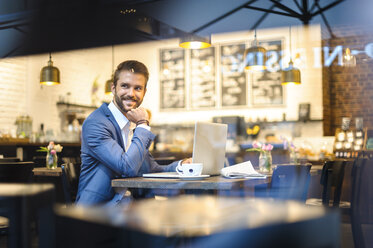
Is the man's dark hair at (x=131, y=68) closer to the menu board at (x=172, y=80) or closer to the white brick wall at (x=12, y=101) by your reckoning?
the white brick wall at (x=12, y=101)

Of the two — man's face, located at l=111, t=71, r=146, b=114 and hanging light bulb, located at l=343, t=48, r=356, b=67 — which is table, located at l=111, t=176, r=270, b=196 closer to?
man's face, located at l=111, t=71, r=146, b=114

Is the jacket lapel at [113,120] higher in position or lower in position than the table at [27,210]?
higher

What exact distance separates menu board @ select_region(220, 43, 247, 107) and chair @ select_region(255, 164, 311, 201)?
21.3ft

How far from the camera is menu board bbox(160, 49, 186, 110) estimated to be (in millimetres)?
10102

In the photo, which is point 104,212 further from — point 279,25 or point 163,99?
point 163,99

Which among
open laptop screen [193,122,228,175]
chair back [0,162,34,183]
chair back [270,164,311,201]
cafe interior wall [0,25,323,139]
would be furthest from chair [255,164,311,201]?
cafe interior wall [0,25,323,139]

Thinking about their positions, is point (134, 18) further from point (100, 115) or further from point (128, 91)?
point (100, 115)

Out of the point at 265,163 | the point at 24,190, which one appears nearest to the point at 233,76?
the point at 265,163

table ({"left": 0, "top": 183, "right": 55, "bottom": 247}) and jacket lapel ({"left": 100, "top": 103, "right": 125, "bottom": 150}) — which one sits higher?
jacket lapel ({"left": 100, "top": 103, "right": 125, "bottom": 150})

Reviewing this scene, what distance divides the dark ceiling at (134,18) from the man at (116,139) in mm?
777

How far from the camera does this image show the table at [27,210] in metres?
0.73

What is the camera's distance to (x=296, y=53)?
8797mm

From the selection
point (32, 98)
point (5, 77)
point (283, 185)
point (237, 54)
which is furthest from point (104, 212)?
point (237, 54)

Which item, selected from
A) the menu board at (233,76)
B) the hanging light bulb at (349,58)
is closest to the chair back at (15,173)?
the hanging light bulb at (349,58)
